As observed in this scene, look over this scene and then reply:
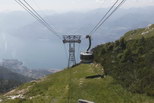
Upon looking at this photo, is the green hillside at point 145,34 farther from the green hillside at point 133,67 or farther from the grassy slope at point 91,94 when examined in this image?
the grassy slope at point 91,94

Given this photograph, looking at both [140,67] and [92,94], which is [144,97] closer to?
[92,94]

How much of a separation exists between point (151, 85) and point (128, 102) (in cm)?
718

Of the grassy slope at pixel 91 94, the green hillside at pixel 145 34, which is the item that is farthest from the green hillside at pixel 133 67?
the green hillside at pixel 145 34

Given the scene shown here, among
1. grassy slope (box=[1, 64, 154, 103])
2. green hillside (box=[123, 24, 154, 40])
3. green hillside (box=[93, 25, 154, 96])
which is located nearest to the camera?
grassy slope (box=[1, 64, 154, 103])

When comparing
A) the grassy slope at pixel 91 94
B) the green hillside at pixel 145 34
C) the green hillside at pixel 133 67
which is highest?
the green hillside at pixel 145 34

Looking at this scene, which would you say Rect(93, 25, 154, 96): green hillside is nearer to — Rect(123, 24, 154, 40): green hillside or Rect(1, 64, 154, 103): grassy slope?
Rect(1, 64, 154, 103): grassy slope

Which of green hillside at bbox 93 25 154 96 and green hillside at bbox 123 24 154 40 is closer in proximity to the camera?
green hillside at bbox 93 25 154 96

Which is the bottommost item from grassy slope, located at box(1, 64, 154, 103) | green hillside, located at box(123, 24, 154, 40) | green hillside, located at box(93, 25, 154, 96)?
grassy slope, located at box(1, 64, 154, 103)

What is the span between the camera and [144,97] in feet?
120

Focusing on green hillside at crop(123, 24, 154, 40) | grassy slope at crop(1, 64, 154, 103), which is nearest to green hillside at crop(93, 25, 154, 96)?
grassy slope at crop(1, 64, 154, 103)

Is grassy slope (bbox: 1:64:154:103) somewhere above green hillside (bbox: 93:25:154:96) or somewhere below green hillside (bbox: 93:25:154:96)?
below

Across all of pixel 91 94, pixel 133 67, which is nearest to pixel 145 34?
pixel 133 67

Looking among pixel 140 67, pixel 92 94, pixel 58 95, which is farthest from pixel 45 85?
pixel 140 67

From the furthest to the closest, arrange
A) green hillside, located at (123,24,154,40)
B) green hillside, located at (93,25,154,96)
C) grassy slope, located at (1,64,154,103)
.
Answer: green hillside, located at (123,24,154,40) < green hillside, located at (93,25,154,96) < grassy slope, located at (1,64,154,103)
